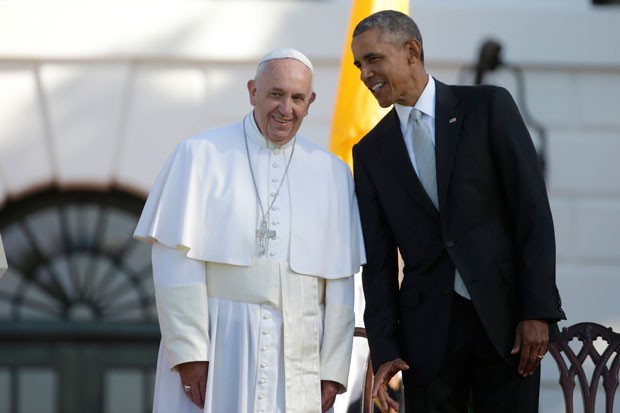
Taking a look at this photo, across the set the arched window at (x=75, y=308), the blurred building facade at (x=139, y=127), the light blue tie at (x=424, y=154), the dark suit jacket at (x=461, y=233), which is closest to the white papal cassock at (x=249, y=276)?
the dark suit jacket at (x=461, y=233)

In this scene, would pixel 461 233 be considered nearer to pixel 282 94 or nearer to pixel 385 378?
pixel 385 378

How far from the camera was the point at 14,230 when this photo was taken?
292 inches

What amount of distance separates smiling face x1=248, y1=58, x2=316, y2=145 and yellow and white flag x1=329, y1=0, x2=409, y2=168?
174 centimetres

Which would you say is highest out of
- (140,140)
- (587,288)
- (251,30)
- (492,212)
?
(251,30)

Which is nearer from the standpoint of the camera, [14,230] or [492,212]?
[492,212]

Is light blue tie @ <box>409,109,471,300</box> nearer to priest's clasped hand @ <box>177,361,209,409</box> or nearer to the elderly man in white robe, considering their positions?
the elderly man in white robe

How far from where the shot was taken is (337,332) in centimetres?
391

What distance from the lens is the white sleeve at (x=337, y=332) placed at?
3887mm

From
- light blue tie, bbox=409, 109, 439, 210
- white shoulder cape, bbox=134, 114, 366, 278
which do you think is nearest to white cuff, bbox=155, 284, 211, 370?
white shoulder cape, bbox=134, 114, 366, 278

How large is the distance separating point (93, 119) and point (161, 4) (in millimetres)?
723

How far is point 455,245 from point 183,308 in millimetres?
786

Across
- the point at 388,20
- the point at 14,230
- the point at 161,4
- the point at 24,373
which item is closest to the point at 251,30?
the point at 161,4

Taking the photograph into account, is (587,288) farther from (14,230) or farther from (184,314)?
(184,314)

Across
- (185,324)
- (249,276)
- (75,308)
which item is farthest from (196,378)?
(75,308)
